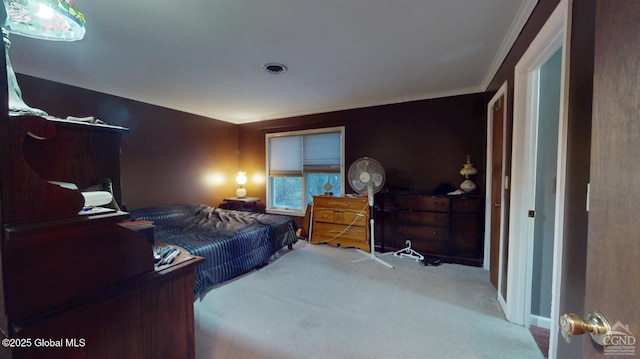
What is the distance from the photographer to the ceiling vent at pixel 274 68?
2.51 m

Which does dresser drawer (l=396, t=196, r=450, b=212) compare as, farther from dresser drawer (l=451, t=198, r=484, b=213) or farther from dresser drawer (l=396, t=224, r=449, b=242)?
dresser drawer (l=396, t=224, r=449, b=242)

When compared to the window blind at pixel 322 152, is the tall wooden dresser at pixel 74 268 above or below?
below

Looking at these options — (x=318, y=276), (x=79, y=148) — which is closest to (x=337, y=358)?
(x=318, y=276)

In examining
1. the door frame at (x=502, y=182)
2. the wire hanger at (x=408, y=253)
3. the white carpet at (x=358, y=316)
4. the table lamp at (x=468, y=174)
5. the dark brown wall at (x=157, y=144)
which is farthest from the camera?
the wire hanger at (x=408, y=253)

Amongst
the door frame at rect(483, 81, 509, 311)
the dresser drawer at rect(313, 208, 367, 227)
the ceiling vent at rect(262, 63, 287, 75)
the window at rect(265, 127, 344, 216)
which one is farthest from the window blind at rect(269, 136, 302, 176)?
the door frame at rect(483, 81, 509, 311)

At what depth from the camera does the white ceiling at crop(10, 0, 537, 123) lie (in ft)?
5.43

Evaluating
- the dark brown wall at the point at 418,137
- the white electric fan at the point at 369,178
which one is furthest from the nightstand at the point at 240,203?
the white electric fan at the point at 369,178

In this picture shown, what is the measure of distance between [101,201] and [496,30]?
9.06 ft

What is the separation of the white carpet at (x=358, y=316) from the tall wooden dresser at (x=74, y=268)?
2.66 ft

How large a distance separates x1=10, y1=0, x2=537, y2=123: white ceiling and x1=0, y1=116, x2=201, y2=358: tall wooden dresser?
1.27m

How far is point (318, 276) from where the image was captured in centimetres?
274

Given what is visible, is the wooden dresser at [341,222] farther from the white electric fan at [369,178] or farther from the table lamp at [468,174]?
the table lamp at [468,174]

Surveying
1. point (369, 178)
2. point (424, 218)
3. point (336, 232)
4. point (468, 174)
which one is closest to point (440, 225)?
point (424, 218)

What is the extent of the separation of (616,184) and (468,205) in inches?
111
